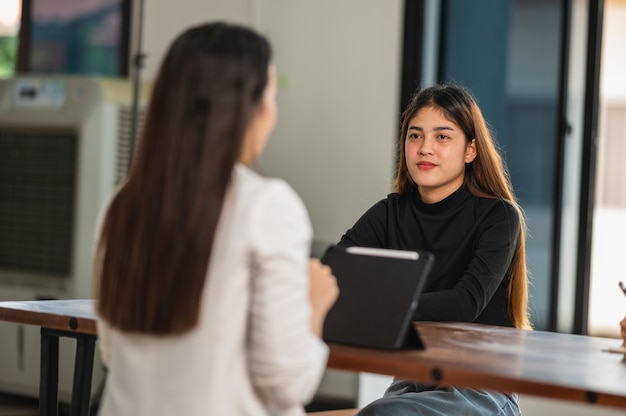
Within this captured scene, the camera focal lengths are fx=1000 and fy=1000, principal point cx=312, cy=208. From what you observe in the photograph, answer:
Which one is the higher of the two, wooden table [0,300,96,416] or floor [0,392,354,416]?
wooden table [0,300,96,416]

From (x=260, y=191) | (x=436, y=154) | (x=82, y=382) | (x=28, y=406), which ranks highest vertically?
(x=436, y=154)

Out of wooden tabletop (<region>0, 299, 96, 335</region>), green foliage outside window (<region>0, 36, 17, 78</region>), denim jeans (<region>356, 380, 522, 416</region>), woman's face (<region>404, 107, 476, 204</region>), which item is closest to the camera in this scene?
wooden tabletop (<region>0, 299, 96, 335</region>)

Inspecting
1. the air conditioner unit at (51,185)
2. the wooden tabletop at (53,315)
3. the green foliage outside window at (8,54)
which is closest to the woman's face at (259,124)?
the wooden tabletop at (53,315)

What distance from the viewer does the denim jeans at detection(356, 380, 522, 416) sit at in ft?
6.33

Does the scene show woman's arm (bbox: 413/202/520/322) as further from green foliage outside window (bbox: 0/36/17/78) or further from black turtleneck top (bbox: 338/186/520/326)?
green foliage outside window (bbox: 0/36/17/78)

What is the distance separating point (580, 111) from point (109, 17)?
2.20 m

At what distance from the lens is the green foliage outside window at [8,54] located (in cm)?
477

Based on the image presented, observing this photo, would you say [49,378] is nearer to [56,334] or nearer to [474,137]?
[56,334]

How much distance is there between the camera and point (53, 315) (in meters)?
1.82

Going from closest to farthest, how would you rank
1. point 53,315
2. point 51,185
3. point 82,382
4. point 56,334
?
point 53,315
point 56,334
point 82,382
point 51,185

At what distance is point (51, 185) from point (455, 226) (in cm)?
226

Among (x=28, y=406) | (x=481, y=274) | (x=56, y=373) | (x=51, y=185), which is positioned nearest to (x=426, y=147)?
(x=481, y=274)

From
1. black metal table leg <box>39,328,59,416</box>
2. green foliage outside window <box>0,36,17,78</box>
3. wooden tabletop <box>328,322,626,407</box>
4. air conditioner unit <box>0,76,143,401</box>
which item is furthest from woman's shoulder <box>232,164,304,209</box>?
green foliage outside window <box>0,36,17,78</box>

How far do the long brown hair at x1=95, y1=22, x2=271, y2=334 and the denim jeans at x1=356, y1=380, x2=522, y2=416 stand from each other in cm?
82
